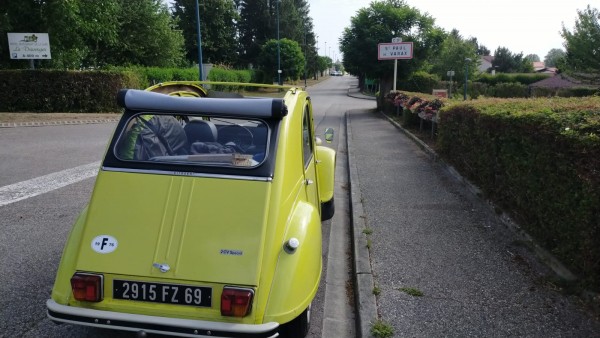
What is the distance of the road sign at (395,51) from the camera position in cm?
2248

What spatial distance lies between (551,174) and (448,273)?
1371 millimetres

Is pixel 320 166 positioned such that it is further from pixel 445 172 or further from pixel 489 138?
pixel 445 172

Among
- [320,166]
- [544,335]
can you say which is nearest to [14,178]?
[320,166]

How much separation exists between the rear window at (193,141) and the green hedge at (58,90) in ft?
59.1

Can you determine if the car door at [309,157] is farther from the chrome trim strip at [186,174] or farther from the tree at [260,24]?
the tree at [260,24]

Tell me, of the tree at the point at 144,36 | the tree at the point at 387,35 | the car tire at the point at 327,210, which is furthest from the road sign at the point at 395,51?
the tree at the point at 144,36

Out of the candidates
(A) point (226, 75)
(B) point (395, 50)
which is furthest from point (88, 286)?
(A) point (226, 75)

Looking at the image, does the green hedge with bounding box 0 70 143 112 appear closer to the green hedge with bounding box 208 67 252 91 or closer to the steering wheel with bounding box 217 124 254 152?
the green hedge with bounding box 208 67 252 91

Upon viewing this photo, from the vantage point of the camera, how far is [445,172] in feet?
28.7

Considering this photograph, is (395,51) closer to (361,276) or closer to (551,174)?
(551,174)

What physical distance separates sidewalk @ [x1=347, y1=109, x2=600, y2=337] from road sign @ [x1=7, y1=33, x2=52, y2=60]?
17811mm

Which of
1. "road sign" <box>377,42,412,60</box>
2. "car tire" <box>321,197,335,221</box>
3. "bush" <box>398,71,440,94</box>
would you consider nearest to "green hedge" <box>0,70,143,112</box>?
"road sign" <box>377,42,412,60</box>

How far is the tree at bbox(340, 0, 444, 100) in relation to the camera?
2427 cm

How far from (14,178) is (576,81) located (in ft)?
123
